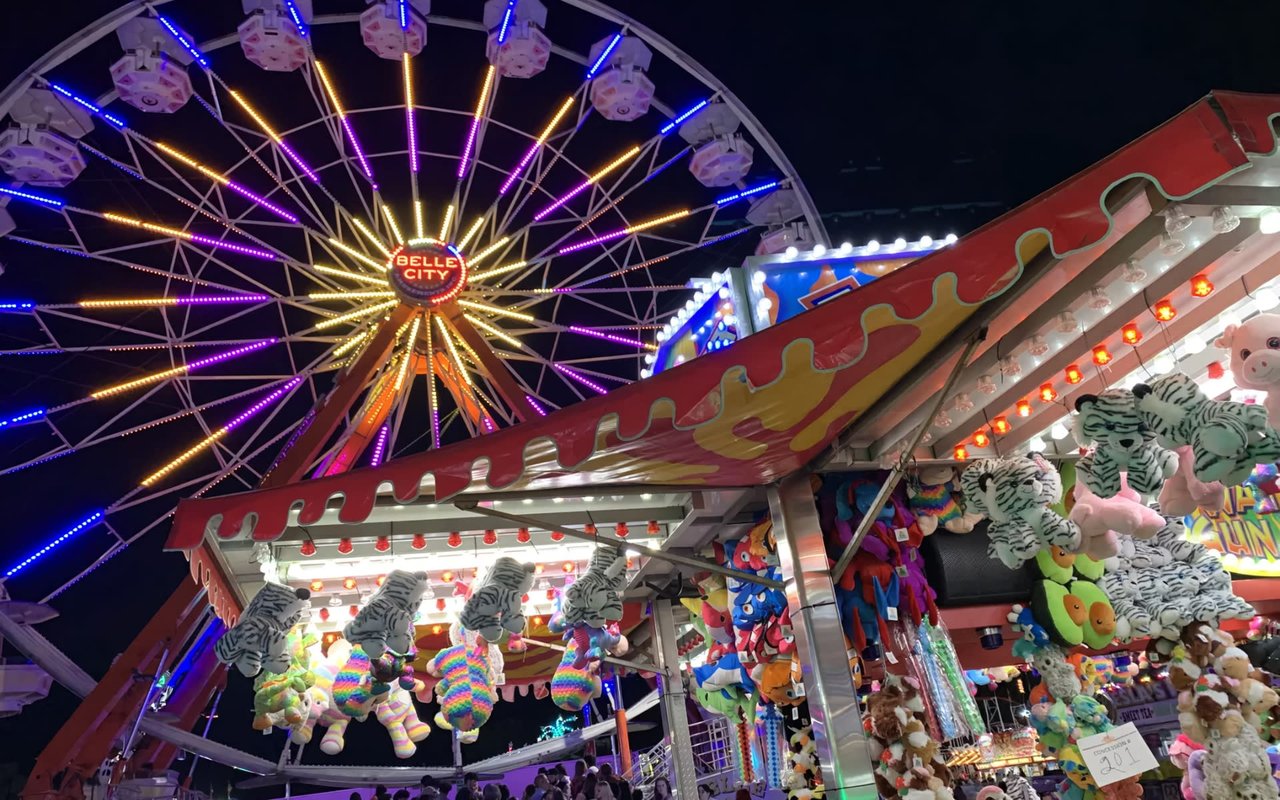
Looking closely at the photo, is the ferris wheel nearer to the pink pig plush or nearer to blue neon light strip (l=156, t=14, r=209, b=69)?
blue neon light strip (l=156, t=14, r=209, b=69)

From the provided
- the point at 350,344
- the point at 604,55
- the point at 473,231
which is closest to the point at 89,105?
the point at 350,344

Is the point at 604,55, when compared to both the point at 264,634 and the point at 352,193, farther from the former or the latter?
the point at 264,634

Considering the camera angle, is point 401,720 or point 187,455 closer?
point 401,720

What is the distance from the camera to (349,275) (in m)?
9.80

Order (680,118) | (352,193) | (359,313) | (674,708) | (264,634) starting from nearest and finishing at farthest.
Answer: (264,634), (674,708), (359,313), (680,118), (352,193)

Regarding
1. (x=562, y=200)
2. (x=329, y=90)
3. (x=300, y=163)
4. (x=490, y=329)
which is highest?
(x=329, y=90)

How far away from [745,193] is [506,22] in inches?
139

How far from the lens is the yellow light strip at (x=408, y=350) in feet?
31.9

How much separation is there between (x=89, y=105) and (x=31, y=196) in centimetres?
129

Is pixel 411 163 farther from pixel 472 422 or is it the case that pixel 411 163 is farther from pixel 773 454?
pixel 773 454

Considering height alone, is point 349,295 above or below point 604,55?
below

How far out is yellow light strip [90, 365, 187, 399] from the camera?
1000 centimetres

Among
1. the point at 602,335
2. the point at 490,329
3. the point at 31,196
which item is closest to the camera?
the point at 31,196

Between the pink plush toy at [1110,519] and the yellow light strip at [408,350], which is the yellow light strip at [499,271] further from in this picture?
the pink plush toy at [1110,519]
